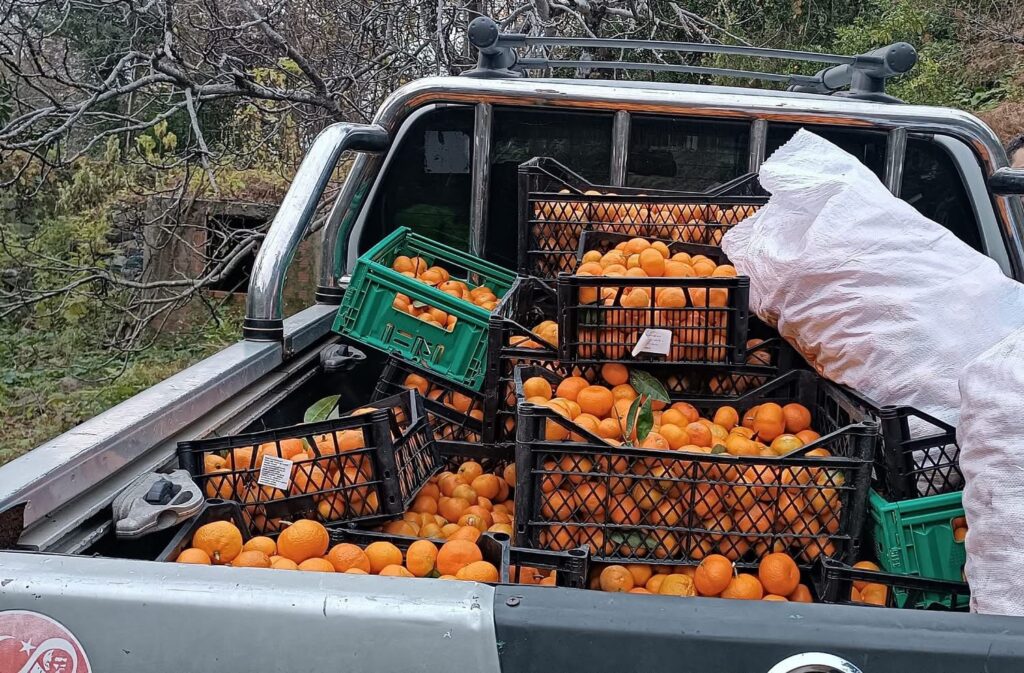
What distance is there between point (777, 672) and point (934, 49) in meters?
12.3

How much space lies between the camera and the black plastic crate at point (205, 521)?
171 cm

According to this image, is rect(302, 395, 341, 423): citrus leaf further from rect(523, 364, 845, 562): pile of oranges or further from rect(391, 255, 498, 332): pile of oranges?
rect(523, 364, 845, 562): pile of oranges

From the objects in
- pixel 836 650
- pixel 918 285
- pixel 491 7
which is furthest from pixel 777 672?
pixel 491 7

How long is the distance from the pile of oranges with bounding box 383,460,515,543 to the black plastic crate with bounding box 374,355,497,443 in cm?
12

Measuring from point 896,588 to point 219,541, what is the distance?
4.48ft

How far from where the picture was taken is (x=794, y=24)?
42.3 feet

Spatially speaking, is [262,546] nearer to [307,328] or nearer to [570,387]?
[570,387]

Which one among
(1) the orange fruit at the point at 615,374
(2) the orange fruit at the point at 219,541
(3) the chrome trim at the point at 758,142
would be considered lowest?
(2) the orange fruit at the point at 219,541

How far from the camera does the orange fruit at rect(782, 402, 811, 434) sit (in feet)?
7.68

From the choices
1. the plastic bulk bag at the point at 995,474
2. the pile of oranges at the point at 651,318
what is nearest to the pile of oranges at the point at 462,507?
the pile of oranges at the point at 651,318

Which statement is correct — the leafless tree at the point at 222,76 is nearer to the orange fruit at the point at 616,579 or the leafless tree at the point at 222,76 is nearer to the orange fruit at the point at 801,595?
the orange fruit at the point at 616,579

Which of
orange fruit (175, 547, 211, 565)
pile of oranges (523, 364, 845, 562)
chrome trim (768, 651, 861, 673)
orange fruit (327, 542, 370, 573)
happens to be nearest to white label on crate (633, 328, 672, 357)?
pile of oranges (523, 364, 845, 562)

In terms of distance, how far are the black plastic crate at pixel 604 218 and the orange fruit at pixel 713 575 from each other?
1.48 m

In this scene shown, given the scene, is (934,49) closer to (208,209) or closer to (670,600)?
(208,209)
